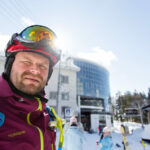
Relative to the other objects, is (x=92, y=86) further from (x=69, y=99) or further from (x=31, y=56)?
(x=31, y=56)

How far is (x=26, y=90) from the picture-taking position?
40.4 inches

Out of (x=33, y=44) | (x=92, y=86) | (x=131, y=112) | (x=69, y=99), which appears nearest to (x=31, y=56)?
(x=33, y=44)

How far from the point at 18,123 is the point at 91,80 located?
48172mm

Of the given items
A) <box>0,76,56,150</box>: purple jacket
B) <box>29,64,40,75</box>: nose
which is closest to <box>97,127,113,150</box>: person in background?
<box>0,76,56,150</box>: purple jacket

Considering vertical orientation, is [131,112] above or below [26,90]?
above

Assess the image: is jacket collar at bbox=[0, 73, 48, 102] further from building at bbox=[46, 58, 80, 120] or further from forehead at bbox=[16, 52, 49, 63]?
building at bbox=[46, 58, 80, 120]

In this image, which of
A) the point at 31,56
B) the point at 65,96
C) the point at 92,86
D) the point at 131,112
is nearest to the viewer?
the point at 31,56

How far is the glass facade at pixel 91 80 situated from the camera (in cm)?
4491

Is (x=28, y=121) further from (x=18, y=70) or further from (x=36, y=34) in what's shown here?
(x=36, y=34)

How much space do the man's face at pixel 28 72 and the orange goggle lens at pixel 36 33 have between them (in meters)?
0.20

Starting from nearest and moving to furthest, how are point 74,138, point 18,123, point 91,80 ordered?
point 18,123, point 74,138, point 91,80

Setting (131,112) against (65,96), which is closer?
(65,96)

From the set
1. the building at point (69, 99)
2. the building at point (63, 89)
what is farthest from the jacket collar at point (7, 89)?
the building at point (63, 89)

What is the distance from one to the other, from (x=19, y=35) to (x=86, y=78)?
151 feet
